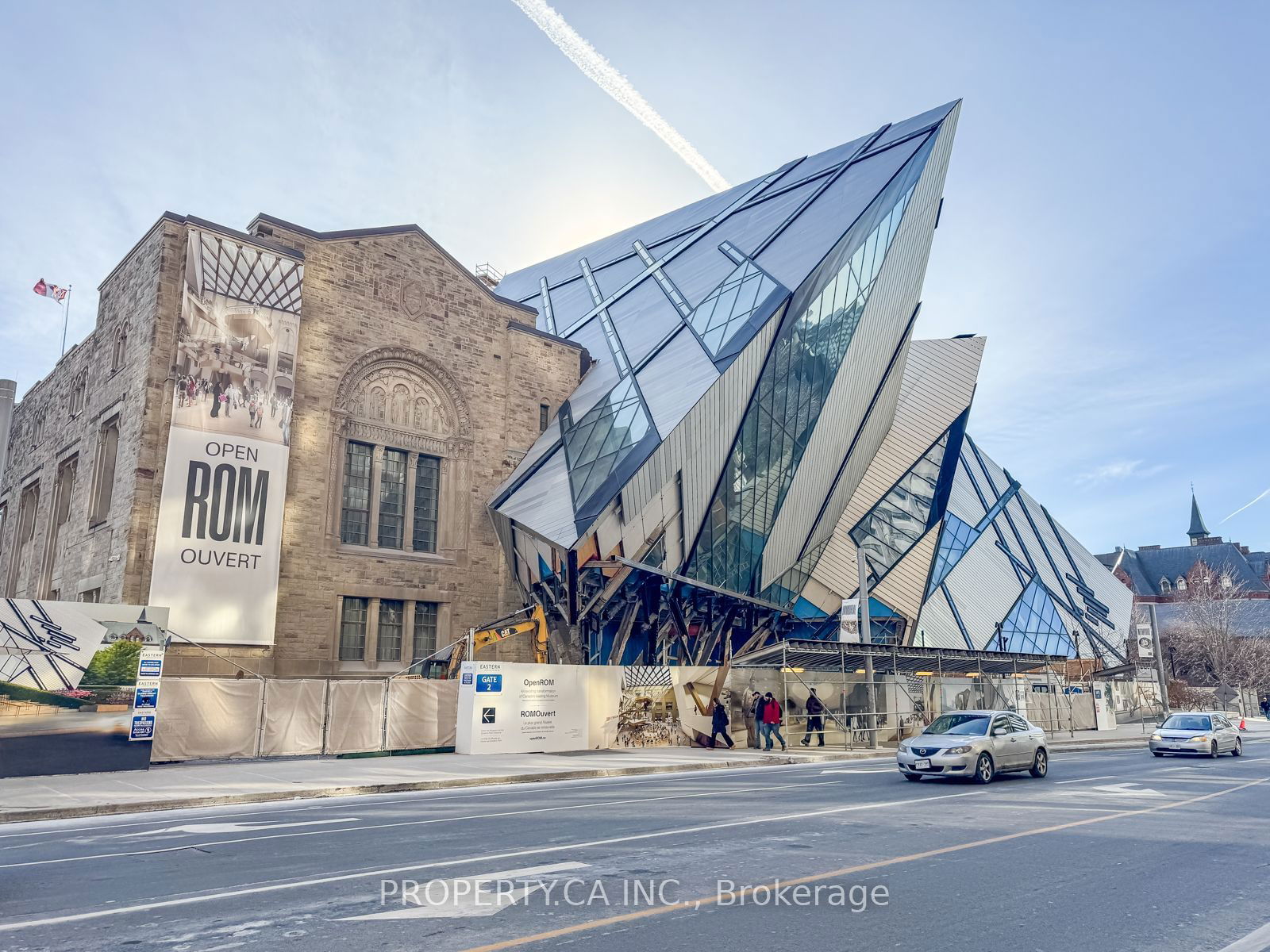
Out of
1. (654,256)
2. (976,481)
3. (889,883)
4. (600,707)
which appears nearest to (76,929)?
(889,883)

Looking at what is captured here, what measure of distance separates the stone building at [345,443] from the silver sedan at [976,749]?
19247mm

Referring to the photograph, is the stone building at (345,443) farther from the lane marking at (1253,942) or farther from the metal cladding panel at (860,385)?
the lane marking at (1253,942)

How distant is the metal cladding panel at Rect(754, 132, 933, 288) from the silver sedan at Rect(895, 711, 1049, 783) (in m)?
19.4

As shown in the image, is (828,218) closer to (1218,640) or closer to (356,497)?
(356,497)

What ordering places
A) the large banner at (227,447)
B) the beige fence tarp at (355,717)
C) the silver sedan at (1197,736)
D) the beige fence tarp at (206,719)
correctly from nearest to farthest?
the beige fence tarp at (206,719) < the beige fence tarp at (355,717) < the silver sedan at (1197,736) < the large banner at (227,447)

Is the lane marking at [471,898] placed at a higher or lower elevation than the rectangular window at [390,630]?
lower

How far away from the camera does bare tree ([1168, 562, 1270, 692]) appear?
220 feet

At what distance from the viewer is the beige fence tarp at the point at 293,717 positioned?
21.5 meters

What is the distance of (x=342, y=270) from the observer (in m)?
31.5

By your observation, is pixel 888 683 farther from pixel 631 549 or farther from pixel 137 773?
pixel 137 773

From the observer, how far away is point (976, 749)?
645 inches

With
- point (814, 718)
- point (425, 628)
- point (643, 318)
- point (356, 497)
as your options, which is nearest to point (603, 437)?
point (643, 318)

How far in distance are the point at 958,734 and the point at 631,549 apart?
53.0ft

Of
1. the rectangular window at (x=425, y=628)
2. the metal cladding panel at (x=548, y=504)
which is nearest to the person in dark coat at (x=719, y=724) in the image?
the metal cladding panel at (x=548, y=504)
